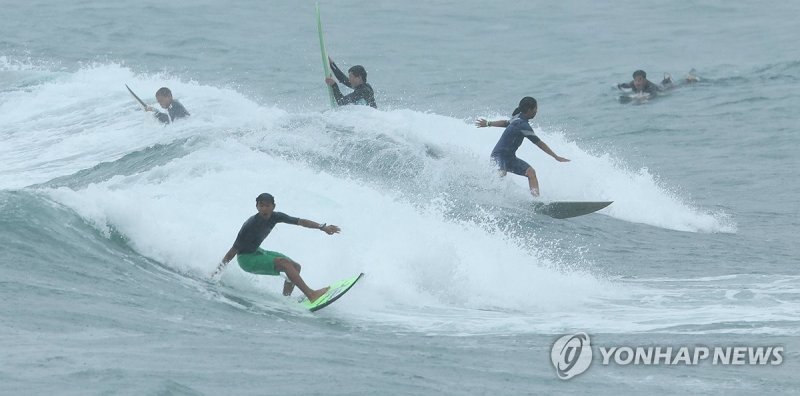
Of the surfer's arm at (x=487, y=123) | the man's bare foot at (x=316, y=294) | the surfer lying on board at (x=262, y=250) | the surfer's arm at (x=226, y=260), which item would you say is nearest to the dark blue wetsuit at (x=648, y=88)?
the surfer's arm at (x=487, y=123)

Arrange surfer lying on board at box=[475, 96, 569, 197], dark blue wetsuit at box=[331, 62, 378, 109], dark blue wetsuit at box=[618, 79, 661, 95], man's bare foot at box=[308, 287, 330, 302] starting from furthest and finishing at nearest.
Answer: dark blue wetsuit at box=[618, 79, 661, 95], dark blue wetsuit at box=[331, 62, 378, 109], surfer lying on board at box=[475, 96, 569, 197], man's bare foot at box=[308, 287, 330, 302]

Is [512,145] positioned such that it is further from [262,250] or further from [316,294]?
[316,294]

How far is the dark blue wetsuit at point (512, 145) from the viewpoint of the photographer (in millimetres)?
14469

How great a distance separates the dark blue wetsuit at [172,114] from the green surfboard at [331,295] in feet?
34.4

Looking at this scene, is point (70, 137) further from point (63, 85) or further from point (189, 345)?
point (189, 345)

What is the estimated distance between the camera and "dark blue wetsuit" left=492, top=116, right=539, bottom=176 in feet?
47.5

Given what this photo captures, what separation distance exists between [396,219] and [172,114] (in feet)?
27.1

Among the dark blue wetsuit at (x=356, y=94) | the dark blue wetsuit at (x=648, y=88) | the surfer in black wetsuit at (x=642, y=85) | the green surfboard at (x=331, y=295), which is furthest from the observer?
the dark blue wetsuit at (x=648, y=88)

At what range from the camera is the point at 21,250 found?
33.1ft

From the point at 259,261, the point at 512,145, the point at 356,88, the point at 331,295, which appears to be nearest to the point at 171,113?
the point at 356,88

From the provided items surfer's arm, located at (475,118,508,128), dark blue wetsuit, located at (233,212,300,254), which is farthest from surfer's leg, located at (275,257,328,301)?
surfer's arm, located at (475,118,508,128)

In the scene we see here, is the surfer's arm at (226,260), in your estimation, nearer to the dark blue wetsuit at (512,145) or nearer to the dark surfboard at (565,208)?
the dark blue wetsuit at (512,145)

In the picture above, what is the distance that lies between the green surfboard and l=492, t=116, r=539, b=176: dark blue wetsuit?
17.1 ft

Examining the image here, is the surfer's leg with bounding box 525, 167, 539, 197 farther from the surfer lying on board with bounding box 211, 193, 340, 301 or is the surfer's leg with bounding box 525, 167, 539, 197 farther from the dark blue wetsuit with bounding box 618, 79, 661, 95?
the dark blue wetsuit with bounding box 618, 79, 661, 95
